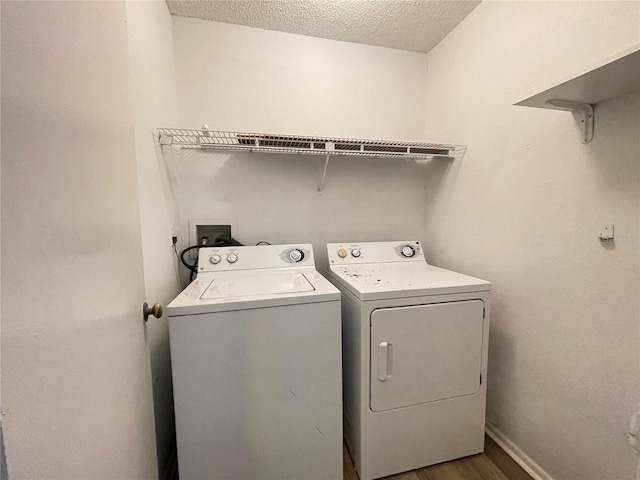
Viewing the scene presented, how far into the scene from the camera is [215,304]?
1.06 meters

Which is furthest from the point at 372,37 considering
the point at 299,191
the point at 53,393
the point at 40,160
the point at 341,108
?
the point at 53,393

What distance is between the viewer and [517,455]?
137 cm

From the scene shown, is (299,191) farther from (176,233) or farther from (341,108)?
(176,233)

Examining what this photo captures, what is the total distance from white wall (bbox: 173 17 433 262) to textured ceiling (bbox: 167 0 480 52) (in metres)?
0.07

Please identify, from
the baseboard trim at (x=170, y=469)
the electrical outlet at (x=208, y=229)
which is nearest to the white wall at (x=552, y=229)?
the electrical outlet at (x=208, y=229)

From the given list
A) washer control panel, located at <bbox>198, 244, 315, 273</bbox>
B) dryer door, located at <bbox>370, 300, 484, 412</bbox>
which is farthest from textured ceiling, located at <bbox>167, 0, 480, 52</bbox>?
dryer door, located at <bbox>370, 300, 484, 412</bbox>

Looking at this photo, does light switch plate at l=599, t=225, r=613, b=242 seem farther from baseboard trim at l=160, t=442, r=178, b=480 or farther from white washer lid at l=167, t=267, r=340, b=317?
baseboard trim at l=160, t=442, r=178, b=480

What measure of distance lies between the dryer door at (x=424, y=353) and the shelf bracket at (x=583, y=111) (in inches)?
33.4

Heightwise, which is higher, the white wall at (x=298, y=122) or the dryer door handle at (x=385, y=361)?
the white wall at (x=298, y=122)

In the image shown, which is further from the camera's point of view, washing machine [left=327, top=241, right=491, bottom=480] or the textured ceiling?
the textured ceiling

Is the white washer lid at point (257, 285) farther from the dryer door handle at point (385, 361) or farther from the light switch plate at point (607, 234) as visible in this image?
the light switch plate at point (607, 234)

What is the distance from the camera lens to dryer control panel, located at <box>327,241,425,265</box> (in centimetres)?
179

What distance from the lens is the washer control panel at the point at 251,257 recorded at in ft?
5.17

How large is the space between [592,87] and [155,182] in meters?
1.86
